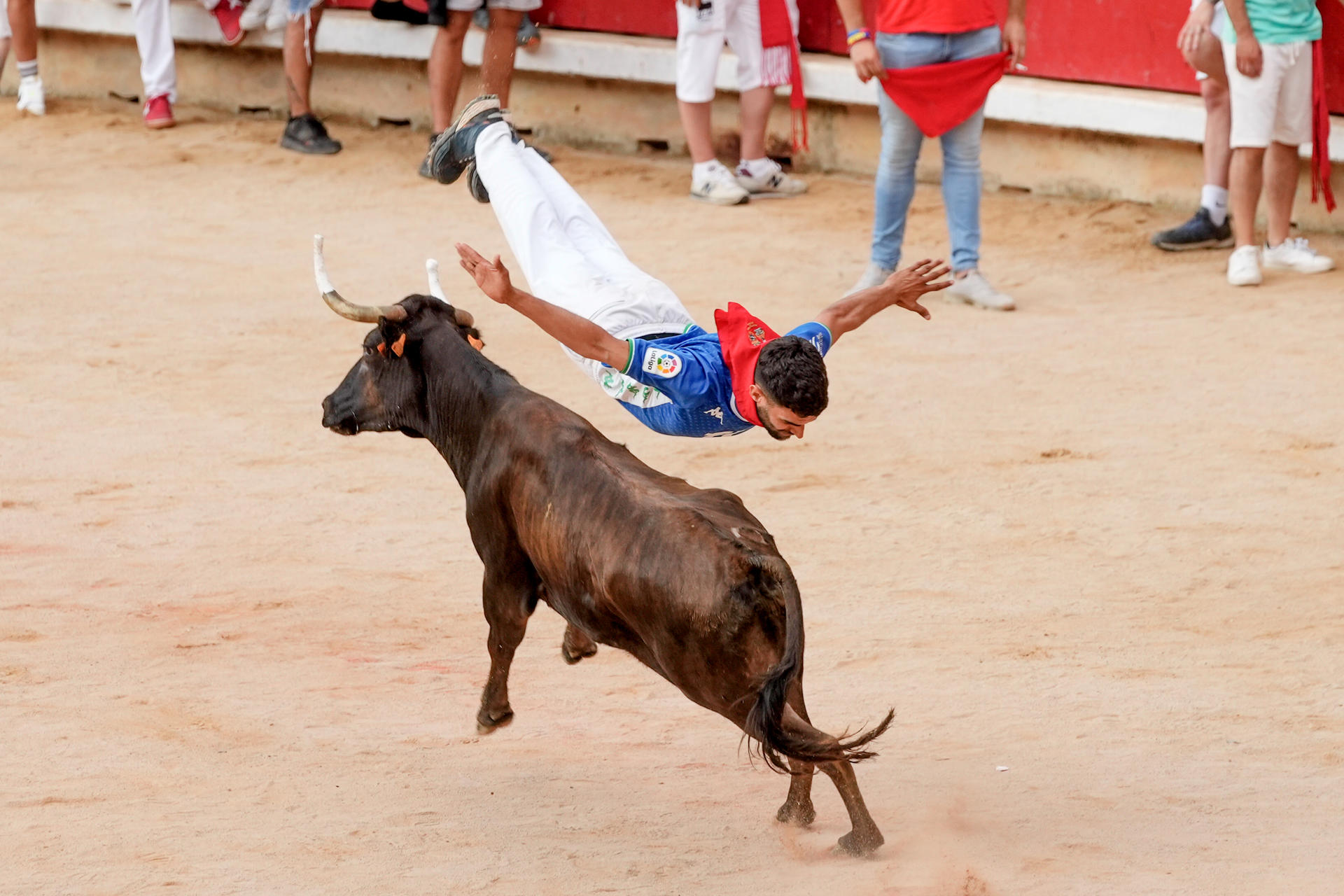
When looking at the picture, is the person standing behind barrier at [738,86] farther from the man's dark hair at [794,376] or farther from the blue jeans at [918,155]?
the man's dark hair at [794,376]

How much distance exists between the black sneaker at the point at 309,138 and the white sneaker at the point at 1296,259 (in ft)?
19.9

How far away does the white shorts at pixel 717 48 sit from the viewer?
10.4 meters

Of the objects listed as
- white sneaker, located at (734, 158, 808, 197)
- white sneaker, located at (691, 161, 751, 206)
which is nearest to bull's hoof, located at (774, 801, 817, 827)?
white sneaker, located at (691, 161, 751, 206)

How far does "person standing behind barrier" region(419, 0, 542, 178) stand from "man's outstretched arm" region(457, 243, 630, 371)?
6.43m

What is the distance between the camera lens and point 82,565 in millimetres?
5727

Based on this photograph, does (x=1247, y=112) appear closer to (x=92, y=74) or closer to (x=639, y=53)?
(x=639, y=53)

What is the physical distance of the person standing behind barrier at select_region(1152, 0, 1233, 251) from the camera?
880 centimetres

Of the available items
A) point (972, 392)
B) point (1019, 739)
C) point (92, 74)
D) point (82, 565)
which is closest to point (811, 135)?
point (972, 392)

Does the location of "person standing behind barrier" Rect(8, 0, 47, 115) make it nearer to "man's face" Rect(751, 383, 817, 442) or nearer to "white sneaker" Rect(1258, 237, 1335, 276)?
"white sneaker" Rect(1258, 237, 1335, 276)

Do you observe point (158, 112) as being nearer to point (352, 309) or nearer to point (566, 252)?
point (566, 252)

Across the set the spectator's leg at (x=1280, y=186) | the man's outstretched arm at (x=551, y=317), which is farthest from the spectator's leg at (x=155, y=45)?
the man's outstretched arm at (x=551, y=317)

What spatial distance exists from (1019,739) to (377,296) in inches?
204

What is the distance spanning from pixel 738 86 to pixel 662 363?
6657mm

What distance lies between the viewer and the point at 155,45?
495 inches
